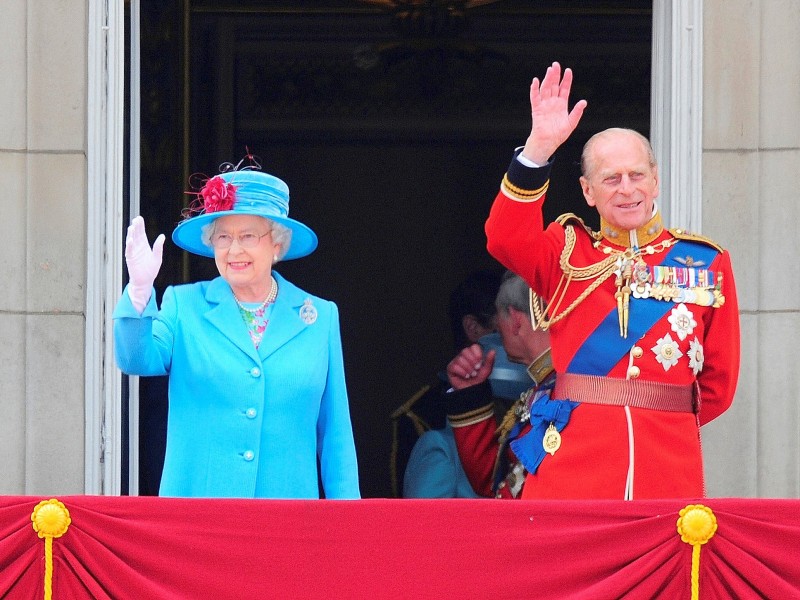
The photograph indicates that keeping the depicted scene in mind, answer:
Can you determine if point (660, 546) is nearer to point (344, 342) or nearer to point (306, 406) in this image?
point (306, 406)

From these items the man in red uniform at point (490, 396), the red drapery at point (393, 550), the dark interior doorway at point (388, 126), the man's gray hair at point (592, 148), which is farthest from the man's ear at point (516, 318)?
the dark interior doorway at point (388, 126)

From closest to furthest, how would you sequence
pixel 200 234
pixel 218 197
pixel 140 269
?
pixel 140 269, pixel 218 197, pixel 200 234

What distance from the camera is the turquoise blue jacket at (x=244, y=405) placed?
4.55 m

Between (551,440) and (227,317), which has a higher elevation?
(227,317)

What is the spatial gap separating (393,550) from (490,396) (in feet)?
5.77

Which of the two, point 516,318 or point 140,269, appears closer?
point 140,269

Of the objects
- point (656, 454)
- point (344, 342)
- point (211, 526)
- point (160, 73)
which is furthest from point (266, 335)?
point (344, 342)

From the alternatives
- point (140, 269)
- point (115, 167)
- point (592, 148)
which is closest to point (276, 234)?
point (140, 269)

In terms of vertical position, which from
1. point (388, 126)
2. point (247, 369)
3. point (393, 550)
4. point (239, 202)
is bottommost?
point (393, 550)

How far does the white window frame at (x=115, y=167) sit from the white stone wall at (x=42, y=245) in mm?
38

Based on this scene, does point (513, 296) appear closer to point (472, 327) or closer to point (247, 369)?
point (472, 327)

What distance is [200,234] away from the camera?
15.5 ft

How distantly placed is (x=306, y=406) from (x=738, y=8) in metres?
2.14

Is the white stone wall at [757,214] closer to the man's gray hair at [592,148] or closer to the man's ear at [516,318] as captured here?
the man's ear at [516,318]
